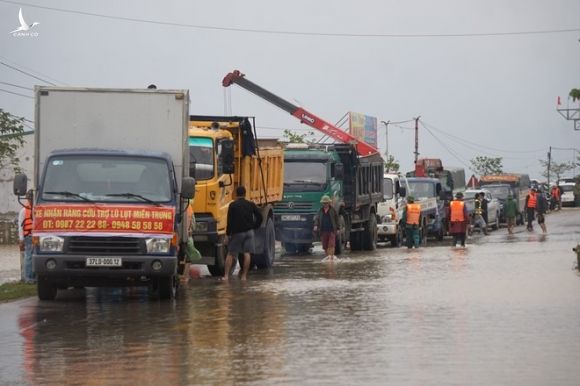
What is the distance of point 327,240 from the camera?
3231cm

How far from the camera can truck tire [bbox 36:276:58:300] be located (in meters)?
20.1

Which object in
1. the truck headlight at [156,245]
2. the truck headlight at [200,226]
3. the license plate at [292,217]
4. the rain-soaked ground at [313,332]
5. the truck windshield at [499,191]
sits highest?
the truck windshield at [499,191]

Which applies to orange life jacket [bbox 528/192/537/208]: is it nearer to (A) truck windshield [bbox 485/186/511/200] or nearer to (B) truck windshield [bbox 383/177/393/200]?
(A) truck windshield [bbox 485/186/511/200]

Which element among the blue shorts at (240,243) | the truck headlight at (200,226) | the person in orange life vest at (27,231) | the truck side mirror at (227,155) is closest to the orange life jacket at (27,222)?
the person in orange life vest at (27,231)

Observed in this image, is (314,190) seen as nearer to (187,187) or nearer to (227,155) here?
(227,155)

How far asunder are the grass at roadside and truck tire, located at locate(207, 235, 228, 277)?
3941 millimetres

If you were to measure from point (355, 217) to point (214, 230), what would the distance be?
13.3 m

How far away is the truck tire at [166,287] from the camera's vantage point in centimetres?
2003

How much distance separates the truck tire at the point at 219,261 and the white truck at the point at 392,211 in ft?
53.5

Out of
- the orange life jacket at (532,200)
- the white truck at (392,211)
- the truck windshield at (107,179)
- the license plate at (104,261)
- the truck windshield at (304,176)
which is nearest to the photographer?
the license plate at (104,261)

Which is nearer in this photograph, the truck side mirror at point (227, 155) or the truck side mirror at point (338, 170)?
the truck side mirror at point (227, 155)

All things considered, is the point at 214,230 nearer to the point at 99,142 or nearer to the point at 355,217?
the point at 99,142

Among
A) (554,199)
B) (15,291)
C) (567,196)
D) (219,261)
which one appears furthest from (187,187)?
(567,196)

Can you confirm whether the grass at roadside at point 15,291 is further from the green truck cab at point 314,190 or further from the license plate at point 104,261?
the green truck cab at point 314,190
